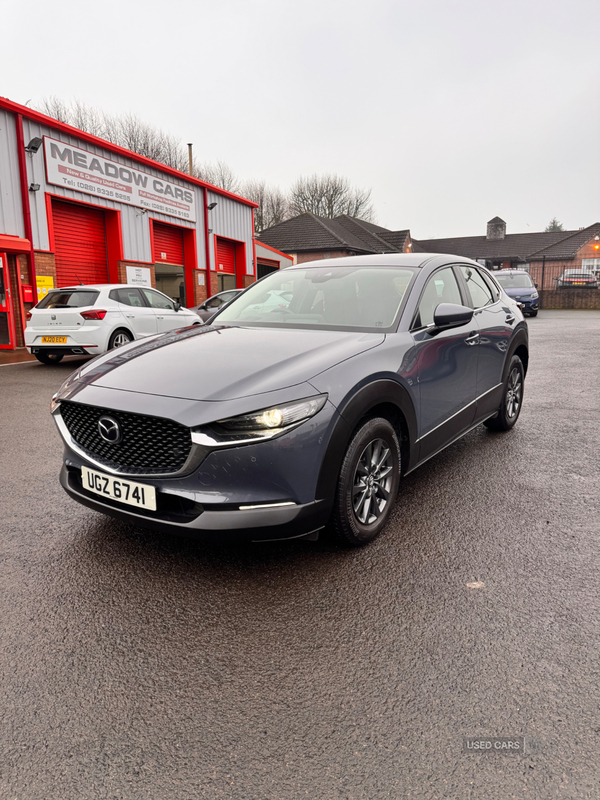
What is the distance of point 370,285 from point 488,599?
7.23ft

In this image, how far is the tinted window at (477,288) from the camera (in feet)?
15.5

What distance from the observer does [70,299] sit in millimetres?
10273

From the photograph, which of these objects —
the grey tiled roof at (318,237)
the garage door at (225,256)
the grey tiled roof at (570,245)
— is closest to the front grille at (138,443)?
the garage door at (225,256)

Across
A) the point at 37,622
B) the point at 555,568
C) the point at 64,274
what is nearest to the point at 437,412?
the point at 555,568

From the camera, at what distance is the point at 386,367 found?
316 cm

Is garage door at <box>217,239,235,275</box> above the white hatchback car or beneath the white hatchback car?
above

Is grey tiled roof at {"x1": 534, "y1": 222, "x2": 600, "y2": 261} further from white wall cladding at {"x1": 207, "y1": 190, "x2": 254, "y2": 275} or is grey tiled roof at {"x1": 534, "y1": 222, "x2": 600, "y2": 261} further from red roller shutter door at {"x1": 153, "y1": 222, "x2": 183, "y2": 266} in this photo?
red roller shutter door at {"x1": 153, "y1": 222, "x2": 183, "y2": 266}

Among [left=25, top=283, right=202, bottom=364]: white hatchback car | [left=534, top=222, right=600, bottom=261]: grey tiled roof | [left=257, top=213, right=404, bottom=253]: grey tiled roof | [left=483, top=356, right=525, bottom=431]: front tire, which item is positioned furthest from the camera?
[left=534, top=222, right=600, bottom=261]: grey tiled roof

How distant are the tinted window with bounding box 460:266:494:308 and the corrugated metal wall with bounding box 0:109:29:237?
12471 mm

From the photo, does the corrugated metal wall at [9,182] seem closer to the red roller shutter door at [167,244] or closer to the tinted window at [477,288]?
the red roller shutter door at [167,244]

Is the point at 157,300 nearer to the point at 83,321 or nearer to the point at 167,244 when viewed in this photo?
the point at 83,321

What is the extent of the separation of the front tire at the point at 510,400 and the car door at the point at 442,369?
1060 mm

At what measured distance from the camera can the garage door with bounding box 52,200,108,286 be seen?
15906 mm

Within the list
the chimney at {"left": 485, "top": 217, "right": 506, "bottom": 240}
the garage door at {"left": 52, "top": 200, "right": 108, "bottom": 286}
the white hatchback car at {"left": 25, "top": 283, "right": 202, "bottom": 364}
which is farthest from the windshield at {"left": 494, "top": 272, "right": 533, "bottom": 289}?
the chimney at {"left": 485, "top": 217, "right": 506, "bottom": 240}
